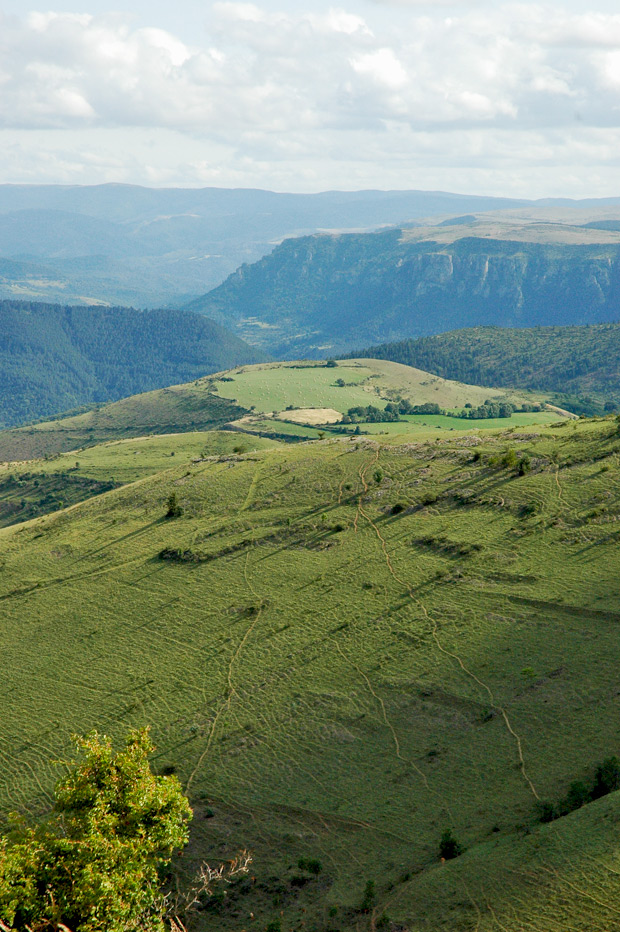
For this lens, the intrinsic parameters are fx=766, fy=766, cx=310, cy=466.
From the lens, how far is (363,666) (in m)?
64.1

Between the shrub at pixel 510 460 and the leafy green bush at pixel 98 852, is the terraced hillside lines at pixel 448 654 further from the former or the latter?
the leafy green bush at pixel 98 852

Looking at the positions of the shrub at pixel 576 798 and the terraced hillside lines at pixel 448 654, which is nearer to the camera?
the shrub at pixel 576 798

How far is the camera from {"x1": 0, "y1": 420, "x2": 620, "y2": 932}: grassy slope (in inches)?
1684

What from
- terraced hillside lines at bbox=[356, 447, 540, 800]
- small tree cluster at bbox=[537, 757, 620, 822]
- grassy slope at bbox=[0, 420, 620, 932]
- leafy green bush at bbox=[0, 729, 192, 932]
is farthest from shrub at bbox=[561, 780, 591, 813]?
leafy green bush at bbox=[0, 729, 192, 932]

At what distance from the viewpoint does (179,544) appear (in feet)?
300

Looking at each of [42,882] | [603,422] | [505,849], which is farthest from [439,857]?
[603,422]

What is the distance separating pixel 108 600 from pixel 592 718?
51.3 meters

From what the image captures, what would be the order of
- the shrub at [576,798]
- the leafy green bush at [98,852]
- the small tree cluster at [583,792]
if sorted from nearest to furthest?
the leafy green bush at [98,852]
the small tree cluster at [583,792]
the shrub at [576,798]

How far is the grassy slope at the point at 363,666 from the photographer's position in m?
42.8

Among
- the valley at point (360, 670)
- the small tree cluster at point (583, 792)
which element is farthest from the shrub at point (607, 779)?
the valley at point (360, 670)

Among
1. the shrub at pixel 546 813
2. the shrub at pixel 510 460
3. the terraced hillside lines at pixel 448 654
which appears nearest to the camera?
the shrub at pixel 546 813

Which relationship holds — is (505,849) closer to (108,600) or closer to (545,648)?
(545,648)

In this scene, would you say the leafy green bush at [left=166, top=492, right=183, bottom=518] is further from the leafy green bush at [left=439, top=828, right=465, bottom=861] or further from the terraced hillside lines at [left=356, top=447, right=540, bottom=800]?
the leafy green bush at [left=439, top=828, right=465, bottom=861]

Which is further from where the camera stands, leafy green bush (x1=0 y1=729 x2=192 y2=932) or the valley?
the valley
